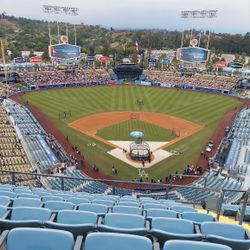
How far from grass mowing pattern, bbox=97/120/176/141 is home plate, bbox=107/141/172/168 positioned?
4.26 ft

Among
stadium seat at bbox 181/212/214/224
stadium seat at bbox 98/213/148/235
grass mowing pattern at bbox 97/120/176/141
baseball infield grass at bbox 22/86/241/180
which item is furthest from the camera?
grass mowing pattern at bbox 97/120/176/141

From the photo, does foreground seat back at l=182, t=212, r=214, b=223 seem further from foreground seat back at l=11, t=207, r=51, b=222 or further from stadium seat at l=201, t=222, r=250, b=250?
foreground seat back at l=11, t=207, r=51, b=222

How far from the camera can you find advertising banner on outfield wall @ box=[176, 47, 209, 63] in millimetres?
64812

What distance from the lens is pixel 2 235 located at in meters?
3.91

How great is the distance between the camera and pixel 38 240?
12.0 feet

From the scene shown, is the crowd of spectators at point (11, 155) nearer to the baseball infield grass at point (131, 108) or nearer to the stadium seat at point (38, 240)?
the baseball infield grass at point (131, 108)

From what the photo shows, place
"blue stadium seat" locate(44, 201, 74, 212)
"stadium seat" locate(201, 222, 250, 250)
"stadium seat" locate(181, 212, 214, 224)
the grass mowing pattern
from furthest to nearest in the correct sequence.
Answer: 1. the grass mowing pattern
2. "blue stadium seat" locate(44, 201, 74, 212)
3. "stadium seat" locate(181, 212, 214, 224)
4. "stadium seat" locate(201, 222, 250, 250)

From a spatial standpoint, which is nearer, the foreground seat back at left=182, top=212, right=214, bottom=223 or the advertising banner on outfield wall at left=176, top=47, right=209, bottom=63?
the foreground seat back at left=182, top=212, right=214, bottom=223

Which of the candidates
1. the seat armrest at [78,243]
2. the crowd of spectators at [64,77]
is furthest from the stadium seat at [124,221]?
the crowd of spectators at [64,77]

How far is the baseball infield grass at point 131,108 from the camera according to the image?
28141mm

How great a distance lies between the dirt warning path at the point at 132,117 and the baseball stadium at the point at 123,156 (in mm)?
144

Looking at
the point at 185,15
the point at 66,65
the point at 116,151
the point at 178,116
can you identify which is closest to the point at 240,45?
the point at 185,15

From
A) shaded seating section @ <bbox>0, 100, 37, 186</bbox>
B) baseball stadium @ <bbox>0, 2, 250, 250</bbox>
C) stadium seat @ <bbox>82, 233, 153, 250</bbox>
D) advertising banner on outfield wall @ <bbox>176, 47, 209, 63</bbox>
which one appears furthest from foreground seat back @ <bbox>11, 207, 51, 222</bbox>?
advertising banner on outfield wall @ <bbox>176, 47, 209, 63</bbox>

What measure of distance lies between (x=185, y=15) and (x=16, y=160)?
190ft
